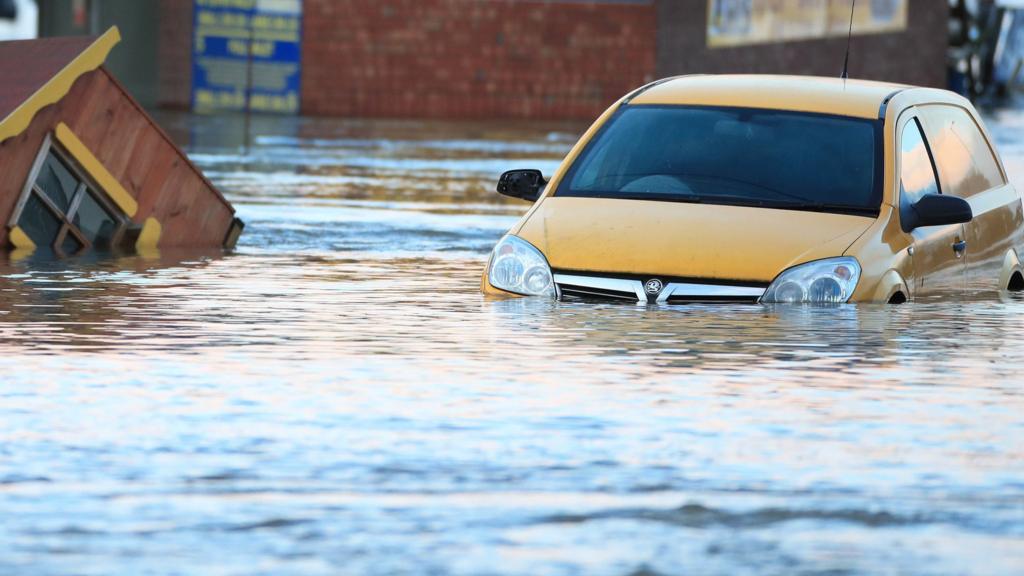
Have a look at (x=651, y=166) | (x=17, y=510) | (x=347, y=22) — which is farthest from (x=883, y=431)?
(x=347, y=22)

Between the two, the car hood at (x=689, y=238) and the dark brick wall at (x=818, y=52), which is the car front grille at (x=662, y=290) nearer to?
the car hood at (x=689, y=238)

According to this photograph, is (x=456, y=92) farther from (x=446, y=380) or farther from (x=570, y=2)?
(x=446, y=380)

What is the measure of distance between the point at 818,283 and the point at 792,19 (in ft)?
130

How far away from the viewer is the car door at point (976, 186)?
1057 centimetres

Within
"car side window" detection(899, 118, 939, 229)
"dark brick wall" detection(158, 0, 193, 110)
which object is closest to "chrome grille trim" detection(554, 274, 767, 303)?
"car side window" detection(899, 118, 939, 229)

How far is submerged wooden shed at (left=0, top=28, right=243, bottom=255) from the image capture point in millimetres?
12766

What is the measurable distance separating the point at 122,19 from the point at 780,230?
4218cm

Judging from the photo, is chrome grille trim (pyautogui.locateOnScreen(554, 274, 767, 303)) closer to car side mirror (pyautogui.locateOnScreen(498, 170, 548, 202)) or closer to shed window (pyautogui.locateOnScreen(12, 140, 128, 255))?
car side mirror (pyautogui.locateOnScreen(498, 170, 548, 202))

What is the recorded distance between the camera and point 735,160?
33.5 ft

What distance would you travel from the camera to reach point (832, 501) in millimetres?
5508

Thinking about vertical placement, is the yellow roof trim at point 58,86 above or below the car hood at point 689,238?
above

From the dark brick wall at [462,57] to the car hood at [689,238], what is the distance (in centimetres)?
4008

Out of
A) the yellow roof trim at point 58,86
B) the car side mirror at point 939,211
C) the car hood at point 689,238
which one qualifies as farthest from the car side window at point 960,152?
the yellow roof trim at point 58,86

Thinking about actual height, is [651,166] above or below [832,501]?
above
